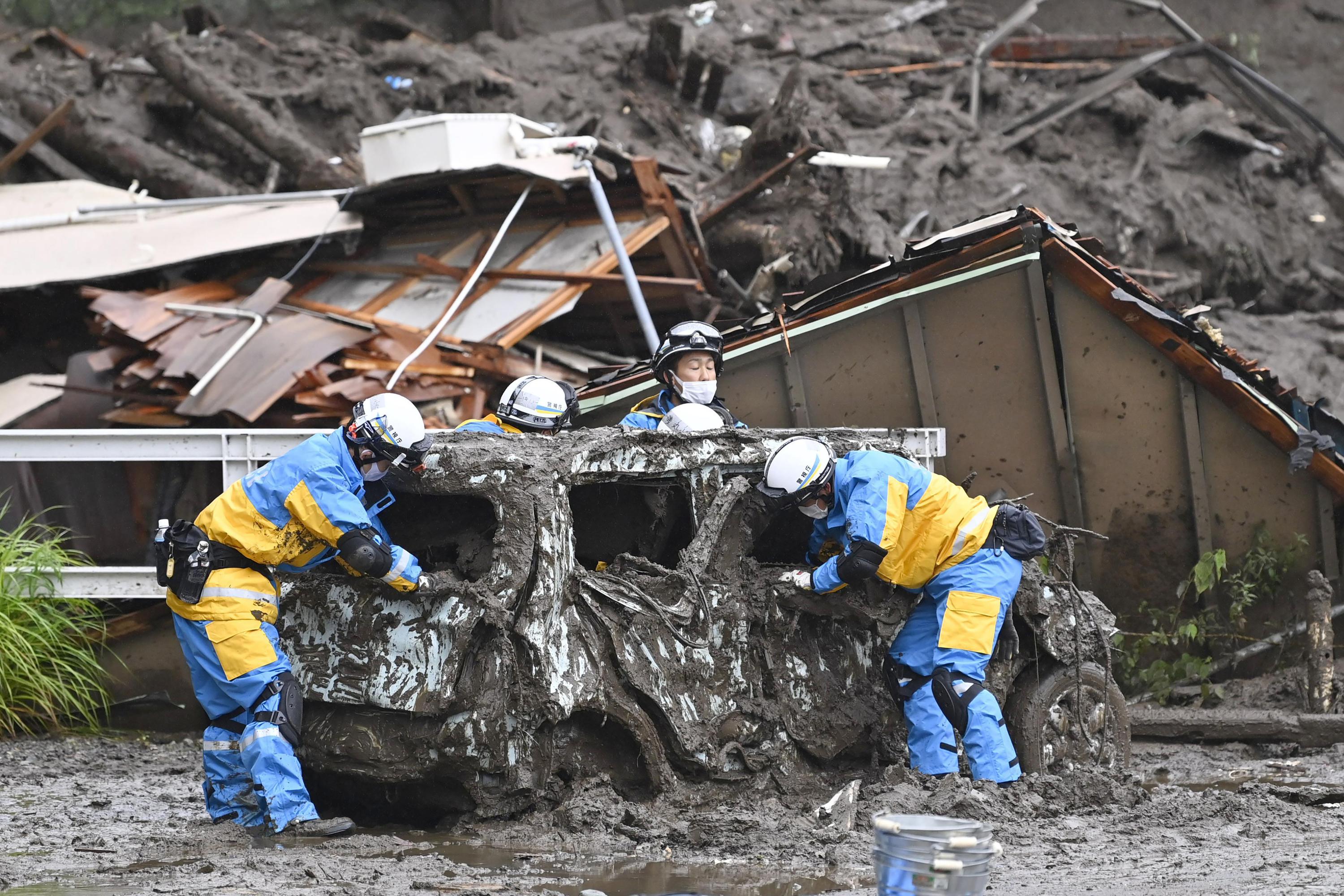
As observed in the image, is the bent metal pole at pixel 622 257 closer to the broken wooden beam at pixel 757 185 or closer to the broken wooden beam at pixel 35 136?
the broken wooden beam at pixel 757 185

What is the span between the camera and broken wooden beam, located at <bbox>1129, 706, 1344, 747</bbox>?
6.95 meters

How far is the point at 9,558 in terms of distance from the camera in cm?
714

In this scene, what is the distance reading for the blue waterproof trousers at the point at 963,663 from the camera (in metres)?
5.34

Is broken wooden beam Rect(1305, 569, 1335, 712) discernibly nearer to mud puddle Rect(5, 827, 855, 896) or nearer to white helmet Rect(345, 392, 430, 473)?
mud puddle Rect(5, 827, 855, 896)

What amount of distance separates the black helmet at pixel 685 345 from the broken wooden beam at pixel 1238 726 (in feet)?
9.30

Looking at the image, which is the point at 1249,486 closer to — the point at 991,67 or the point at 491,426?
the point at 491,426

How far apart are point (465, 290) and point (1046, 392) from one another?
379cm

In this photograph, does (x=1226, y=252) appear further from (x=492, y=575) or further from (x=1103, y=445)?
(x=492, y=575)

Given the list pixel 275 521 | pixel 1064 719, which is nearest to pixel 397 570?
pixel 275 521

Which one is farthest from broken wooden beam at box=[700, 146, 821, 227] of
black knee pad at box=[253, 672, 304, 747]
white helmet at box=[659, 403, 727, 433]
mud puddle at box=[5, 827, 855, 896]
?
mud puddle at box=[5, 827, 855, 896]

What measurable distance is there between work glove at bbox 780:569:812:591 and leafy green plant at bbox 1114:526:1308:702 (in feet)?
10.2

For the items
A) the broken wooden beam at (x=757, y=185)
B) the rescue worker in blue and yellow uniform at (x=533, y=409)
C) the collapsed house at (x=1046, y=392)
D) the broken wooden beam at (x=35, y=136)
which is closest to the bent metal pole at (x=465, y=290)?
the collapsed house at (x=1046, y=392)

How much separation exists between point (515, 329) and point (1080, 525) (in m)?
3.76

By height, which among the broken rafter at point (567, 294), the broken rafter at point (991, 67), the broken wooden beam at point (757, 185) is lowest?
the broken rafter at point (567, 294)
